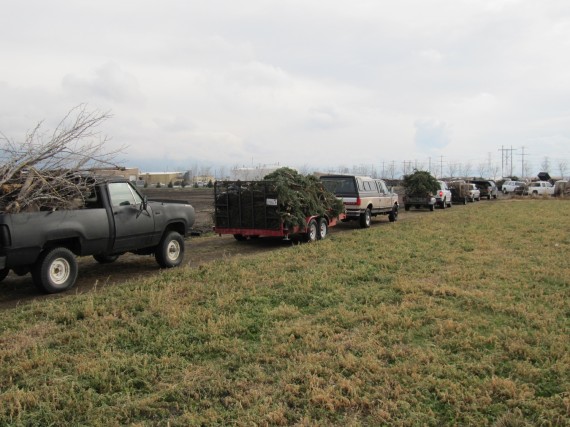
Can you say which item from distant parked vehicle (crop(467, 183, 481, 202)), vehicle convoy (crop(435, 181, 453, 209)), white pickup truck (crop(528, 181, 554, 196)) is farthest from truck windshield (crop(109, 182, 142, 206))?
white pickup truck (crop(528, 181, 554, 196))

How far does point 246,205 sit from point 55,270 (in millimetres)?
6017

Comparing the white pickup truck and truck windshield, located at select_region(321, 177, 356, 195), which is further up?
truck windshield, located at select_region(321, 177, 356, 195)

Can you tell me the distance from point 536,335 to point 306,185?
9276 mm

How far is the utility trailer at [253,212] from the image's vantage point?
41.8ft

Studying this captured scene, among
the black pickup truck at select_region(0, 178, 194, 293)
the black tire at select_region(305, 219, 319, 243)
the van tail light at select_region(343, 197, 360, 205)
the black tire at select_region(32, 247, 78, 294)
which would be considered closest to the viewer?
the black pickup truck at select_region(0, 178, 194, 293)

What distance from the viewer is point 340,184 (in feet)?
58.3

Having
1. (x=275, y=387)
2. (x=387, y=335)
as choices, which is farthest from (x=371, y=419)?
(x=387, y=335)

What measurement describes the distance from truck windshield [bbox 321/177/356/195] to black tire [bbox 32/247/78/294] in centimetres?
1098

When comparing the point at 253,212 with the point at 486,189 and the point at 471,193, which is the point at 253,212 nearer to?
the point at 471,193

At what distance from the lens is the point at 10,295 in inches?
309

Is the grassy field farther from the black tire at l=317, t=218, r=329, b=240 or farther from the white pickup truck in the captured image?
the white pickup truck

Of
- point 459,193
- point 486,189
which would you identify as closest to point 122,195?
point 459,193

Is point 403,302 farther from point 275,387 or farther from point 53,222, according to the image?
point 53,222

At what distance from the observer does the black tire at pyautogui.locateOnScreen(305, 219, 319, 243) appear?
13734 mm
